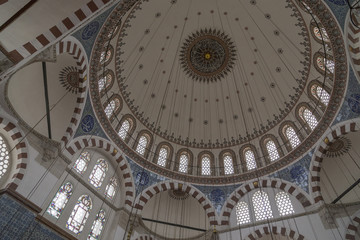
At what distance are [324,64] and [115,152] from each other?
1018cm

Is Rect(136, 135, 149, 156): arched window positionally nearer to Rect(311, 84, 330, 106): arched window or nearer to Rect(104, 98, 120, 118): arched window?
Rect(104, 98, 120, 118): arched window

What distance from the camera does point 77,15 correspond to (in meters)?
4.30

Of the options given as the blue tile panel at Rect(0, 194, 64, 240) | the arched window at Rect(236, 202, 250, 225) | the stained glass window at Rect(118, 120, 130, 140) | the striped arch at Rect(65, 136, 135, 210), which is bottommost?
the blue tile panel at Rect(0, 194, 64, 240)

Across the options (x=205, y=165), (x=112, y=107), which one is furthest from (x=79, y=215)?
(x=205, y=165)

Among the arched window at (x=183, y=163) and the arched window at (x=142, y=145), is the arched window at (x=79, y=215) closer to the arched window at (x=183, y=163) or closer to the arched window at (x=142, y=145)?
the arched window at (x=142, y=145)

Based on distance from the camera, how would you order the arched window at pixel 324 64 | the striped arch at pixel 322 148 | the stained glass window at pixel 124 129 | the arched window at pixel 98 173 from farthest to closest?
the stained glass window at pixel 124 129 → the arched window at pixel 98 173 → the arched window at pixel 324 64 → the striped arch at pixel 322 148

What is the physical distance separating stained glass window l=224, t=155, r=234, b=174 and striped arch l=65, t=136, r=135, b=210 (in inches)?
197

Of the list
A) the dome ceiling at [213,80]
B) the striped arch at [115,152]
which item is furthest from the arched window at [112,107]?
the striped arch at [115,152]

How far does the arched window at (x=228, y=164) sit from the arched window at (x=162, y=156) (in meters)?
3.26

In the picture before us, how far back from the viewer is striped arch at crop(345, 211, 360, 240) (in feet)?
29.0

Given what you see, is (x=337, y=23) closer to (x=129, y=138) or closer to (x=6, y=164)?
(x=129, y=138)

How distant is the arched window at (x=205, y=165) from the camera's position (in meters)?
13.4

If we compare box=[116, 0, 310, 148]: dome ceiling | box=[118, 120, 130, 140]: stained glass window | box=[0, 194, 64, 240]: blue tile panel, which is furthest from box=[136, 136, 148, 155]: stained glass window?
box=[0, 194, 64, 240]: blue tile panel

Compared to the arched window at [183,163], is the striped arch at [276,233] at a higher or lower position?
lower
